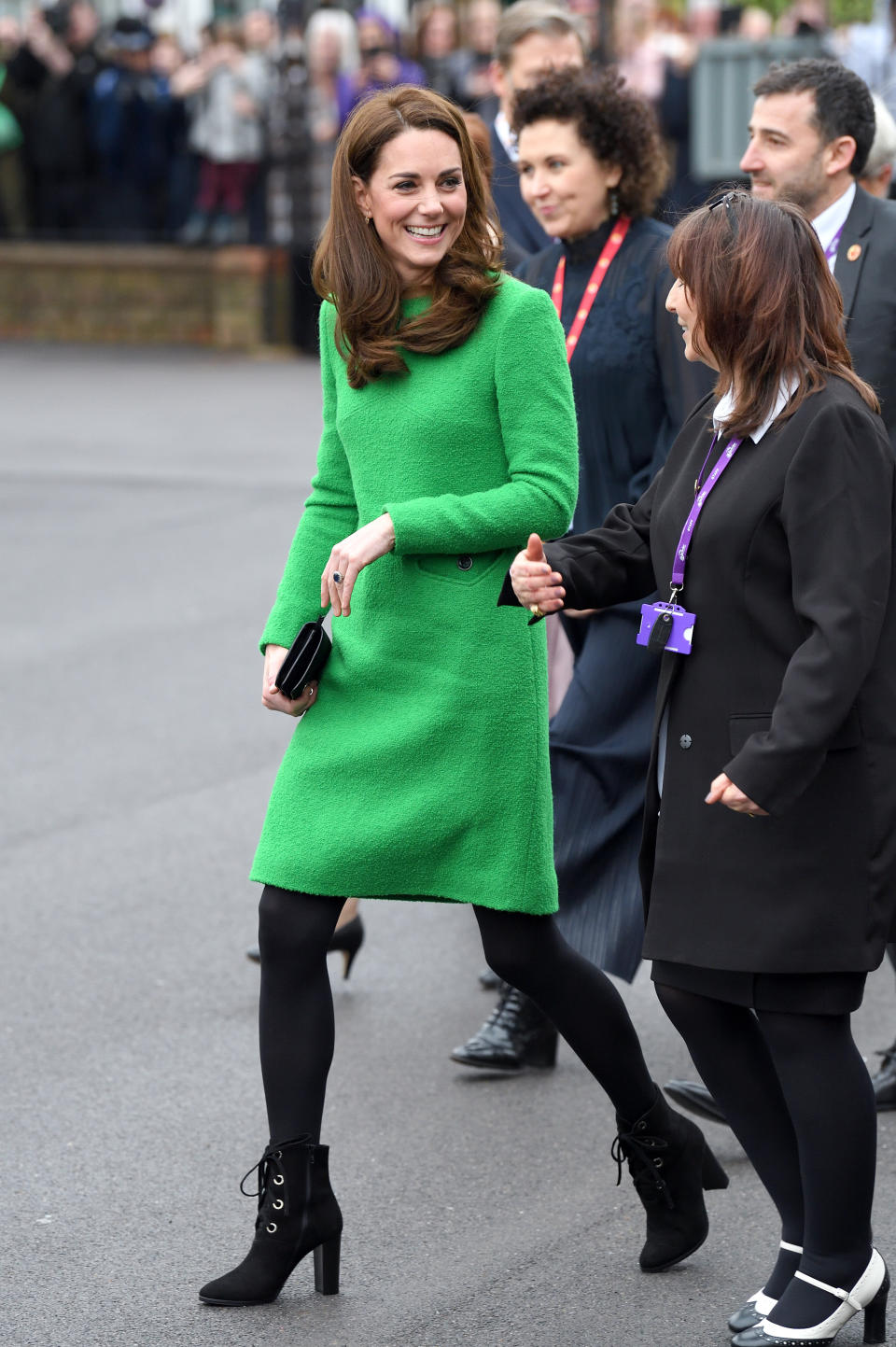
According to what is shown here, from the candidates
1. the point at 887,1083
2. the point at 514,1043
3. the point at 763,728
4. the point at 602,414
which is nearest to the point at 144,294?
the point at 602,414

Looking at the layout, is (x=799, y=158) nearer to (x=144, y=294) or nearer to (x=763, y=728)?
(x=763, y=728)

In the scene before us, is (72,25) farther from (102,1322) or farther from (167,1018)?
(102,1322)

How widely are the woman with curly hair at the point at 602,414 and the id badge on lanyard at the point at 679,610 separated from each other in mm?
1289

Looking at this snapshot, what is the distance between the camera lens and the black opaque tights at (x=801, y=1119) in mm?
3125

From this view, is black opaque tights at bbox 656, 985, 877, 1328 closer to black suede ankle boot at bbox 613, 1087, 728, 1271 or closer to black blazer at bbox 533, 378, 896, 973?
black blazer at bbox 533, 378, 896, 973

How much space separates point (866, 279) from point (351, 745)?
1.63m

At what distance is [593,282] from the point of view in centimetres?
463

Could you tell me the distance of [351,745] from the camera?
352cm

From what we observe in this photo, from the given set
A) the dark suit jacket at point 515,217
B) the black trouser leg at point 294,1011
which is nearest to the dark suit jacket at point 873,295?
the dark suit jacket at point 515,217

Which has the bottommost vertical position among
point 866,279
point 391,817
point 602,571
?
point 391,817

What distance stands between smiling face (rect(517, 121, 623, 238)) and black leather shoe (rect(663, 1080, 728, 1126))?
1.86 meters

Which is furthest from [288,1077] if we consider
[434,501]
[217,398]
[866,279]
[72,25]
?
[72,25]

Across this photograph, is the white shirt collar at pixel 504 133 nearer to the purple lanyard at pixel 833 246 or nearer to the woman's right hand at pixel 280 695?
the purple lanyard at pixel 833 246

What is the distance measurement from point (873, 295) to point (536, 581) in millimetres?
1496
